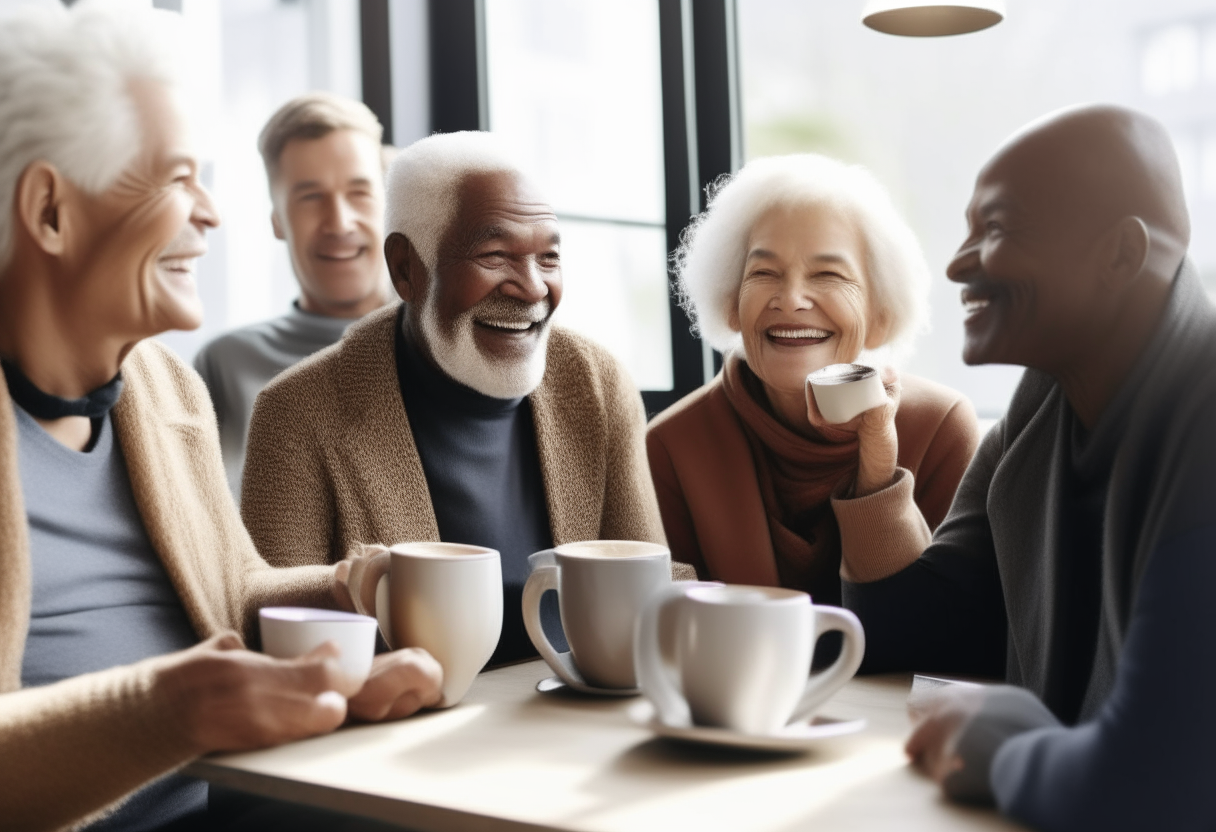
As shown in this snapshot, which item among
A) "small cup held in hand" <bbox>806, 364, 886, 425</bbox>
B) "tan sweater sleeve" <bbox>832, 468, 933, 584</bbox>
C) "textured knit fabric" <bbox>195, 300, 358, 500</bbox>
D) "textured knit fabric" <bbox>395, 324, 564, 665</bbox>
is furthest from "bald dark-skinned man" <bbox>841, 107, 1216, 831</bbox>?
"textured knit fabric" <bbox>195, 300, 358, 500</bbox>

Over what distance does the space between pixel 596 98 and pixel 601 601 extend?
3.10m

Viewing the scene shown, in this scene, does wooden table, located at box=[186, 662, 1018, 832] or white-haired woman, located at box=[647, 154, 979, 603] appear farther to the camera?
white-haired woman, located at box=[647, 154, 979, 603]

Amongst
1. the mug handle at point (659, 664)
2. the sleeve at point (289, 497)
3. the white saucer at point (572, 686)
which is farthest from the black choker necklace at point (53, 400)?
the mug handle at point (659, 664)

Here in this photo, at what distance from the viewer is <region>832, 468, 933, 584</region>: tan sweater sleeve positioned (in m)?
1.49

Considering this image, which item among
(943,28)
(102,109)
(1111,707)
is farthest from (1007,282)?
(943,28)

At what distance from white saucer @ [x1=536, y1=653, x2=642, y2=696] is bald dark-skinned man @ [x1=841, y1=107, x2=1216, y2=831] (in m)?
0.32

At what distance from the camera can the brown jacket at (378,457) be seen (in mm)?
1756

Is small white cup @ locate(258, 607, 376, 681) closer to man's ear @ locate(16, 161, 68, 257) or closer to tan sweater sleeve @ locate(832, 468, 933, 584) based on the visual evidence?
man's ear @ locate(16, 161, 68, 257)

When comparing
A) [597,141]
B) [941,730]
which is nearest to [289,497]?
[941,730]

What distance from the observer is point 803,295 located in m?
2.06

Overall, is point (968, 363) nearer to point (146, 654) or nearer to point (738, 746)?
point (738, 746)

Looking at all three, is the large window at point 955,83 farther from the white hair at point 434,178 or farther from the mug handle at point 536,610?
the mug handle at point 536,610

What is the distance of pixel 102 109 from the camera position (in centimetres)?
136

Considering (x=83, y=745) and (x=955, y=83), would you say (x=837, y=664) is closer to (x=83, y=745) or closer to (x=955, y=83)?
(x=83, y=745)
